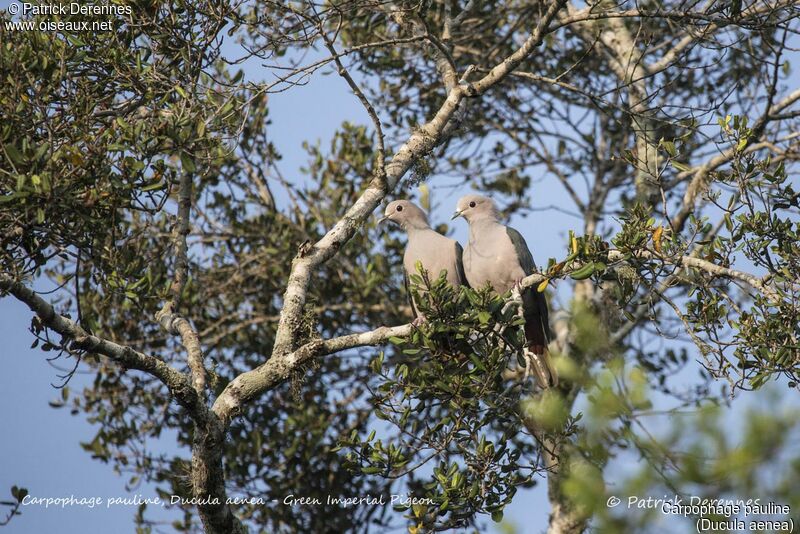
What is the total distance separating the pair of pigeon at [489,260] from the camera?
6664 mm

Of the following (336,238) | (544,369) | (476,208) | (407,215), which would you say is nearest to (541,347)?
(544,369)

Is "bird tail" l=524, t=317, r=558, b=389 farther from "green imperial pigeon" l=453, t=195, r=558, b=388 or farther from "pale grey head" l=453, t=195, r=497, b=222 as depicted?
"pale grey head" l=453, t=195, r=497, b=222

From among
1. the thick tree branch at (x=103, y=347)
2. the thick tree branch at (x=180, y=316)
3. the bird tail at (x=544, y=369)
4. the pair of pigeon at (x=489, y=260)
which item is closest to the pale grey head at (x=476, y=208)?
the pair of pigeon at (x=489, y=260)

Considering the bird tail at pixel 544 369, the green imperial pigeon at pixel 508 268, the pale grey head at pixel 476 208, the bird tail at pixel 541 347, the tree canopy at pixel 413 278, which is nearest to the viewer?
the tree canopy at pixel 413 278

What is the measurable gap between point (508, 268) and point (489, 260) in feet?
0.53

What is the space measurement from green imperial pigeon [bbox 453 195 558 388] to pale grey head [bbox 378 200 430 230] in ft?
1.50

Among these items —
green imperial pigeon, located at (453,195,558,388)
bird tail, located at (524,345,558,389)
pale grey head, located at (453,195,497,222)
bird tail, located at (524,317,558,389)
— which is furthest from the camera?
pale grey head, located at (453,195,497,222)

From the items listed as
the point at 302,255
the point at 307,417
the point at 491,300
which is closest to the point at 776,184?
the point at 491,300

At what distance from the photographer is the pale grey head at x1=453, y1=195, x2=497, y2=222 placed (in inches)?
289

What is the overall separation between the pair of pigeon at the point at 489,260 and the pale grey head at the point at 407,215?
38 mm

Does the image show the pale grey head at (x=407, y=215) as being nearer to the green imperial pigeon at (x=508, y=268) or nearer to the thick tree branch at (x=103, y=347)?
the green imperial pigeon at (x=508, y=268)

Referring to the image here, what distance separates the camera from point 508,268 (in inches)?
261

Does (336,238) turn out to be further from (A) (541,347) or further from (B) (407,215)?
(A) (541,347)

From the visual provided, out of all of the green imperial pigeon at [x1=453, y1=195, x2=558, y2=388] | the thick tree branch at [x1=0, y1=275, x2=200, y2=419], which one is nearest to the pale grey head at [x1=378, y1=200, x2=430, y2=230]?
the green imperial pigeon at [x1=453, y1=195, x2=558, y2=388]
